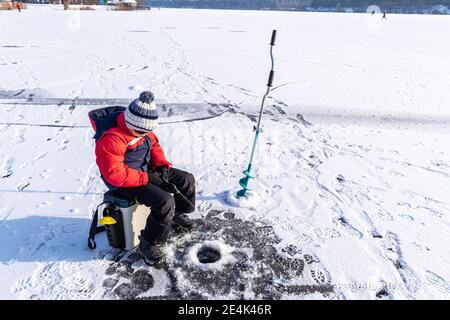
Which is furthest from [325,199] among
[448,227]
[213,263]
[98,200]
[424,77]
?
[424,77]

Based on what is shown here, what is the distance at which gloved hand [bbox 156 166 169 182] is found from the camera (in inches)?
134

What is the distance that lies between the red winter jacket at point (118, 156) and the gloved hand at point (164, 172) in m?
0.27

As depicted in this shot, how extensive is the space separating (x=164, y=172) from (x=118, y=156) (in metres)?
0.58

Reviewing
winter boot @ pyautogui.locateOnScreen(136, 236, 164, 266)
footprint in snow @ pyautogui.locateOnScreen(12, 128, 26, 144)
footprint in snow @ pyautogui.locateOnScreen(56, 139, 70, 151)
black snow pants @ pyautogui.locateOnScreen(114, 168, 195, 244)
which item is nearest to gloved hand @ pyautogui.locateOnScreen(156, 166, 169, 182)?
black snow pants @ pyautogui.locateOnScreen(114, 168, 195, 244)

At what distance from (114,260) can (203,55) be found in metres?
12.0

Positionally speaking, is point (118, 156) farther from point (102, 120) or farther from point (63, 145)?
point (63, 145)

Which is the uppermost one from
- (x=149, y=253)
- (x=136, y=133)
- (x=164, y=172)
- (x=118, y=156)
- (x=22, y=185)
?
(x=136, y=133)

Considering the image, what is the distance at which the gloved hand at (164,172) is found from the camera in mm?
3396

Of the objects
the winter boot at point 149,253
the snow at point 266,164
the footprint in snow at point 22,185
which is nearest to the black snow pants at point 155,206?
the winter boot at point 149,253

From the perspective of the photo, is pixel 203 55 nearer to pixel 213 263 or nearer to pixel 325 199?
pixel 325 199

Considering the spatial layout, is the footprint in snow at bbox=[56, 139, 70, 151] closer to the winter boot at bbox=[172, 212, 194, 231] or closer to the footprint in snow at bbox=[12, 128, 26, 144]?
the footprint in snow at bbox=[12, 128, 26, 144]

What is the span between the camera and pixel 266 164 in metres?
5.29

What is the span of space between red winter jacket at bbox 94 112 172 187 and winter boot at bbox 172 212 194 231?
0.66m

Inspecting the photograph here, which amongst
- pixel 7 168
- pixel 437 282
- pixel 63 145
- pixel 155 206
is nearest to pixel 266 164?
pixel 155 206
